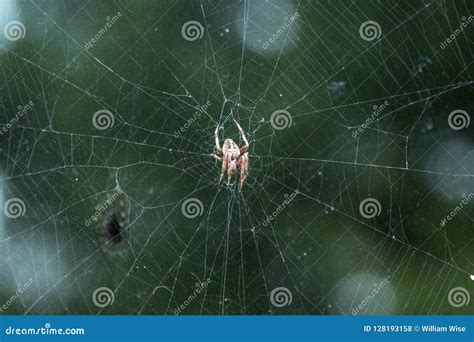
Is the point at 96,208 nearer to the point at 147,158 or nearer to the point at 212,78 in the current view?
the point at 147,158

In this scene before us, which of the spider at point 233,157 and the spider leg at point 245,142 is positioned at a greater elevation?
the spider leg at point 245,142

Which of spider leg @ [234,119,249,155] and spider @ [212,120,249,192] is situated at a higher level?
spider leg @ [234,119,249,155]

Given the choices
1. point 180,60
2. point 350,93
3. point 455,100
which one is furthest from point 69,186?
point 455,100

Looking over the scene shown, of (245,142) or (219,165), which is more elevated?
(245,142)
